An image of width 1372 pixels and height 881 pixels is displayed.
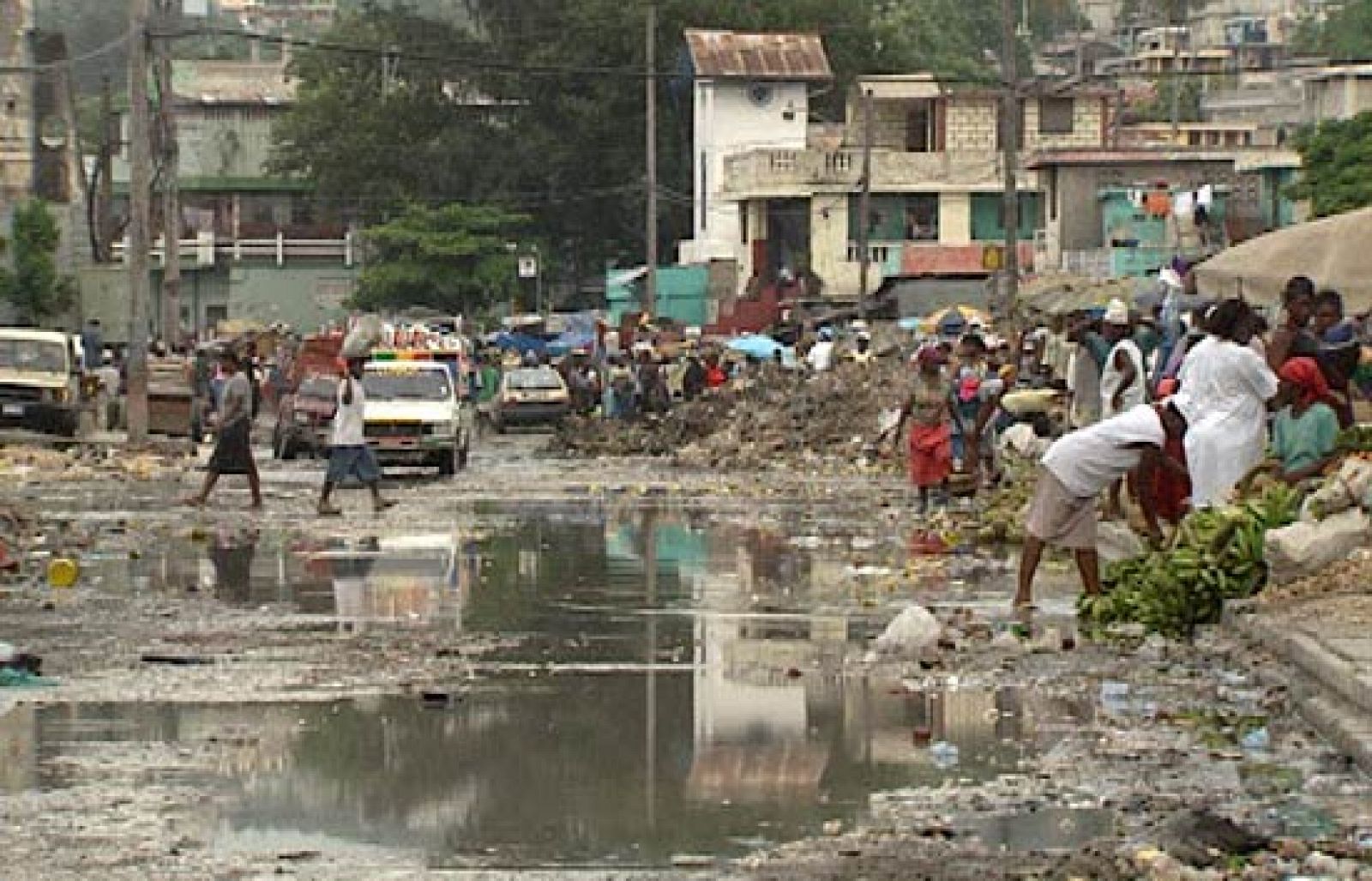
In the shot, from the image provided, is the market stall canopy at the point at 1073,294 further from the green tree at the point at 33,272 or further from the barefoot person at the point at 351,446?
the green tree at the point at 33,272

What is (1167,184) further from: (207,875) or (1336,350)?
(207,875)

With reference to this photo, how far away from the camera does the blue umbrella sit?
67.5 m

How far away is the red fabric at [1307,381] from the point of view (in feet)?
66.2

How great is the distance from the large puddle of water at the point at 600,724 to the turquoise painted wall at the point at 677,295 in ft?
240

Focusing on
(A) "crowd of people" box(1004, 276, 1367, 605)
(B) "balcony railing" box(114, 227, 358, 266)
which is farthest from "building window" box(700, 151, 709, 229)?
(A) "crowd of people" box(1004, 276, 1367, 605)

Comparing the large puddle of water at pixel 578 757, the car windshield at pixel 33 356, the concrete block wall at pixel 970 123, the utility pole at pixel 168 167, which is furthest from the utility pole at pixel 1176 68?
the large puddle of water at pixel 578 757

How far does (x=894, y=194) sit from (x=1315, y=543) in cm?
6974

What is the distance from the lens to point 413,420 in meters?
42.1

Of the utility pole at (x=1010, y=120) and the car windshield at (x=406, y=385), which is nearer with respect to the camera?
the car windshield at (x=406, y=385)

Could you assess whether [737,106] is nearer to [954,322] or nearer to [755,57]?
[755,57]

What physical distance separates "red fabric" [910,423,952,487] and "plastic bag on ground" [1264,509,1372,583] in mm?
12529

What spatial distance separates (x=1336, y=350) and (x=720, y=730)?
9.52 meters

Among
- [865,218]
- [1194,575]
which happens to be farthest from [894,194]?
[1194,575]

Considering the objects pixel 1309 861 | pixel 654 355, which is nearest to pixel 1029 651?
pixel 1309 861
